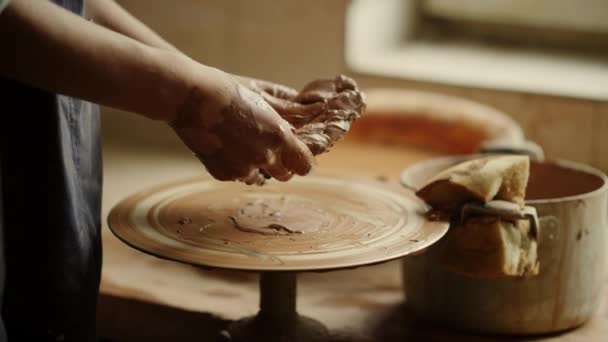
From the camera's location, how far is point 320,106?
1536mm

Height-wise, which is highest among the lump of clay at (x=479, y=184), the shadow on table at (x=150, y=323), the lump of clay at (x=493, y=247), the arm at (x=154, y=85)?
the arm at (x=154, y=85)

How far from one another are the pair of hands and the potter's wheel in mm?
124

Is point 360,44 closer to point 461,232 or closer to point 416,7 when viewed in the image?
point 416,7

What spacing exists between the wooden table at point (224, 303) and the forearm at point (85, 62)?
72 cm

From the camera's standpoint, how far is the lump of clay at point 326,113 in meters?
1.37

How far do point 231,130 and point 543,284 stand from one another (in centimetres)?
75

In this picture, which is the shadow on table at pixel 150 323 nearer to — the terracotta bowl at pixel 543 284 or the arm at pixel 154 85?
the terracotta bowl at pixel 543 284

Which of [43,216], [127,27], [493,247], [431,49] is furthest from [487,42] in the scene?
[43,216]

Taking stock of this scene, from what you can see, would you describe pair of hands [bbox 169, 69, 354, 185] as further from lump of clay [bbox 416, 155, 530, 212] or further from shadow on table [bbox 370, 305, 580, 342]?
shadow on table [bbox 370, 305, 580, 342]

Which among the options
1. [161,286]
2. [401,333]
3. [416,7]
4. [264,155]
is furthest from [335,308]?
[416,7]

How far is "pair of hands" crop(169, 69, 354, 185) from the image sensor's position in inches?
46.3

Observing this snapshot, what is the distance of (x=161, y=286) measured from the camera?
6.49 ft

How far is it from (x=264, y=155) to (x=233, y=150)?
4 cm

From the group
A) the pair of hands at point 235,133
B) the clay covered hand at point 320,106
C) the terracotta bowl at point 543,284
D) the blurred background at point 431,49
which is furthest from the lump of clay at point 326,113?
the blurred background at point 431,49
